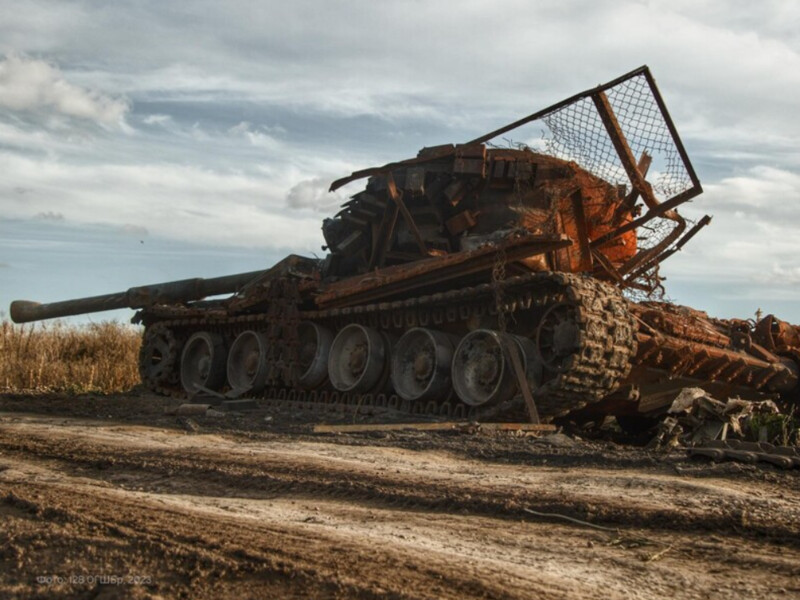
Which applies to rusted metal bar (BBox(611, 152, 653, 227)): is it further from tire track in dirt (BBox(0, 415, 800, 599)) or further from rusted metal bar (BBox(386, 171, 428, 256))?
tire track in dirt (BBox(0, 415, 800, 599))

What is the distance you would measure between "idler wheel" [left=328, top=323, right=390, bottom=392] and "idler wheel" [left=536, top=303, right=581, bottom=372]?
2.72m

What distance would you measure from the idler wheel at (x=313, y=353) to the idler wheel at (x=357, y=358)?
0.27 m

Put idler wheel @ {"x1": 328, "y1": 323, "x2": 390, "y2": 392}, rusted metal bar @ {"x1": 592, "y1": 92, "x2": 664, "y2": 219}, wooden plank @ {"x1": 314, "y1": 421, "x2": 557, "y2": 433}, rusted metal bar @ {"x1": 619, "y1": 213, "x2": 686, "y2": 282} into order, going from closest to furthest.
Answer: wooden plank @ {"x1": 314, "y1": 421, "x2": 557, "y2": 433} → rusted metal bar @ {"x1": 592, "y1": 92, "x2": 664, "y2": 219} → idler wheel @ {"x1": 328, "y1": 323, "x2": 390, "y2": 392} → rusted metal bar @ {"x1": 619, "y1": 213, "x2": 686, "y2": 282}

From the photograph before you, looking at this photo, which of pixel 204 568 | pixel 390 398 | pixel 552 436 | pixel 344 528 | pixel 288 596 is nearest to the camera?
pixel 288 596

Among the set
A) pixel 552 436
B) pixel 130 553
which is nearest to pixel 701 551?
pixel 130 553

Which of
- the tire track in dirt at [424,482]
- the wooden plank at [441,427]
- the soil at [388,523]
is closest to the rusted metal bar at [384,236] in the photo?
the wooden plank at [441,427]

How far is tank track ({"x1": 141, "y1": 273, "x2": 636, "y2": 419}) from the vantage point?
9.59 meters

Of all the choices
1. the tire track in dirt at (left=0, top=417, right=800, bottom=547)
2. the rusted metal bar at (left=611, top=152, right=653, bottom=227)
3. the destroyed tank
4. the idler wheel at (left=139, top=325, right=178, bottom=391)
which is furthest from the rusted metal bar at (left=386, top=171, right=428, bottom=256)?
the idler wheel at (left=139, top=325, right=178, bottom=391)

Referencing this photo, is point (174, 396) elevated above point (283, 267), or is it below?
below

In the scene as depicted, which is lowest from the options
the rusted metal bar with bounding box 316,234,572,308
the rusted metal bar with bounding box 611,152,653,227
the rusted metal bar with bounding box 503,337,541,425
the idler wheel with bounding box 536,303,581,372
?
the rusted metal bar with bounding box 503,337,541,425

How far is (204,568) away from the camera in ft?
12.2

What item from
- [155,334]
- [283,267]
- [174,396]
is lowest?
[174,396]

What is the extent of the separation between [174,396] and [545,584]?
13845 millimetres

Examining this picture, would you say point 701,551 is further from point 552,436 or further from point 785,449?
point 552,436
